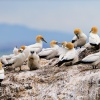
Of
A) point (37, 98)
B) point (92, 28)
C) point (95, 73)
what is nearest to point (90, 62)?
point (95, 73)

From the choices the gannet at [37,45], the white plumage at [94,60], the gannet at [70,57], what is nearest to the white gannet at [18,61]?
the gannet at [70,57]

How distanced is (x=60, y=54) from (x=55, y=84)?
345 cm

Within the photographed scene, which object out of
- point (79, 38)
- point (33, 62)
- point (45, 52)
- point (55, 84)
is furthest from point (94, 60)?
point (79, 38)

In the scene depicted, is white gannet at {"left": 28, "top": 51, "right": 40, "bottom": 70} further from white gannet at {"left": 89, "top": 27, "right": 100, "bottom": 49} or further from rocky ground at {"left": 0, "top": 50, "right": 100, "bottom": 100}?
white gannet at {"left": 89, "top": 27, "right": 100, "bottom": 49}

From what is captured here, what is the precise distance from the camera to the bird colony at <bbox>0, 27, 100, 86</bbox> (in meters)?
15.7

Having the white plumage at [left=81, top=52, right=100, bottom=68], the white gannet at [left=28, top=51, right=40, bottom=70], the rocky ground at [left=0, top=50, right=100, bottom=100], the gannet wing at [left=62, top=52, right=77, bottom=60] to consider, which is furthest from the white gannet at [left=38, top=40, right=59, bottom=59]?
the white plumage at [left=81, top=52, right=100, bottom=68]

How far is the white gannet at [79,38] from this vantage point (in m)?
18.9

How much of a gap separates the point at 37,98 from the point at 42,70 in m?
1.81

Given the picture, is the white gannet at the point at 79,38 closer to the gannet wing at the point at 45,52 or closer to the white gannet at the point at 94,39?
the white gannet at the point at 94,39

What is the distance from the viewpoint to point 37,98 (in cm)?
1419

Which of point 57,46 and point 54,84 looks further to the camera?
point 57,46

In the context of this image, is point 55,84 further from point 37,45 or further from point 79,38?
point 37,45

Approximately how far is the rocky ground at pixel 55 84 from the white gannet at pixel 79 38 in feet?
11.1

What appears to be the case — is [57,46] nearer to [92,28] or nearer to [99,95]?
[92,28]
